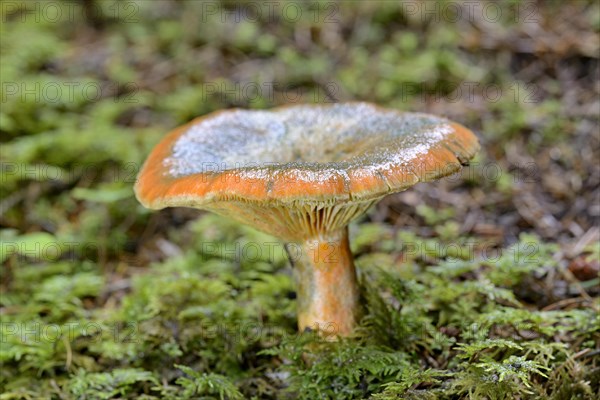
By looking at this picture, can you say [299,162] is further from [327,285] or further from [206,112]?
[206,112]

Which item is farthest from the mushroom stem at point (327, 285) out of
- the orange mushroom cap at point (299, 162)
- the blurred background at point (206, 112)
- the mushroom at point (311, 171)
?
the blurred background at point (206, 112)

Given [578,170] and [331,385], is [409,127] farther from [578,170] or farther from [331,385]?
[578,170]

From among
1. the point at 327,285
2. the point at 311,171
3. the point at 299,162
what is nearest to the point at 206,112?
the point at 327,285

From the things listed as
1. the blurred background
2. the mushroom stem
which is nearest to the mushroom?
the mushroom stem

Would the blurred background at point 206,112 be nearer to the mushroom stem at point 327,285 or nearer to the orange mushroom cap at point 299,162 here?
the mushroom stem at point 327,285

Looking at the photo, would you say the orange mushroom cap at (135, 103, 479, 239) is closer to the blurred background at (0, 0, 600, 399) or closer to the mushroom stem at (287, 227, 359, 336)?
the mushroom stem at (287, 227, 359, 336)

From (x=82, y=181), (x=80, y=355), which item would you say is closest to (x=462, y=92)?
(x=82, y=181)
